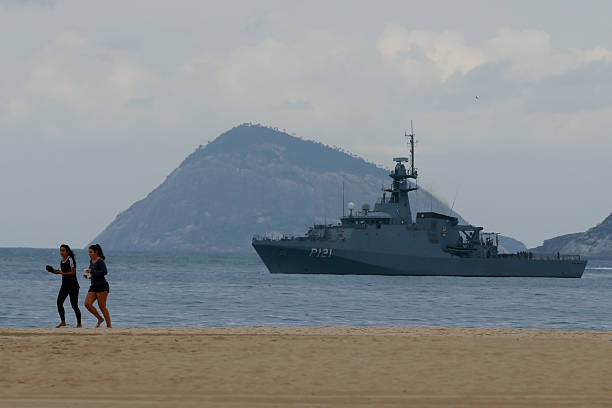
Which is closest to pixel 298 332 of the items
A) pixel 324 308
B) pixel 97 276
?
pixel 97 276

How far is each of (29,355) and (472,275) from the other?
224 feet

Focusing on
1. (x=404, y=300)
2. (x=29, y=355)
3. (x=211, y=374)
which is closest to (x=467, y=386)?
(x=211, y=374)

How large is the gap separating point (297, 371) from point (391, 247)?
60761mm

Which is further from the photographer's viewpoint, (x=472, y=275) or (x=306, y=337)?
(x=472, y=275)

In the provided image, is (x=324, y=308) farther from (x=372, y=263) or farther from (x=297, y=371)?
(x=372, y=263)

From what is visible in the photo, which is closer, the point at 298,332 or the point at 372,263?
the point at 298,332

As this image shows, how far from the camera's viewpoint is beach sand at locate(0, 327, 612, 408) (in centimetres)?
1093

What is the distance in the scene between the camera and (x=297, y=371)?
12609 millimetres

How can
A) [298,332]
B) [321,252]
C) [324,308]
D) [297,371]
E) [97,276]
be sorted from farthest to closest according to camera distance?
[321,252] < [324,308] < [298,332] < [97,276] < [297,371]

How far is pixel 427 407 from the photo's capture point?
10.5 meters

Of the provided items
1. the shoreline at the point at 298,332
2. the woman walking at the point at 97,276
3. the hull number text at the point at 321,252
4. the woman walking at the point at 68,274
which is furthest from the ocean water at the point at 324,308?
the hull number text at the point at 321,252

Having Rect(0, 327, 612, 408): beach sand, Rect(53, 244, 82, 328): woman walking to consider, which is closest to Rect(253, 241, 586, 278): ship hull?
Rect(53, 244, 82, 328): woman walking

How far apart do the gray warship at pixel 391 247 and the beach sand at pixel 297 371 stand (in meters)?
55.1

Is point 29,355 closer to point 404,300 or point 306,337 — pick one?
point 306,337
